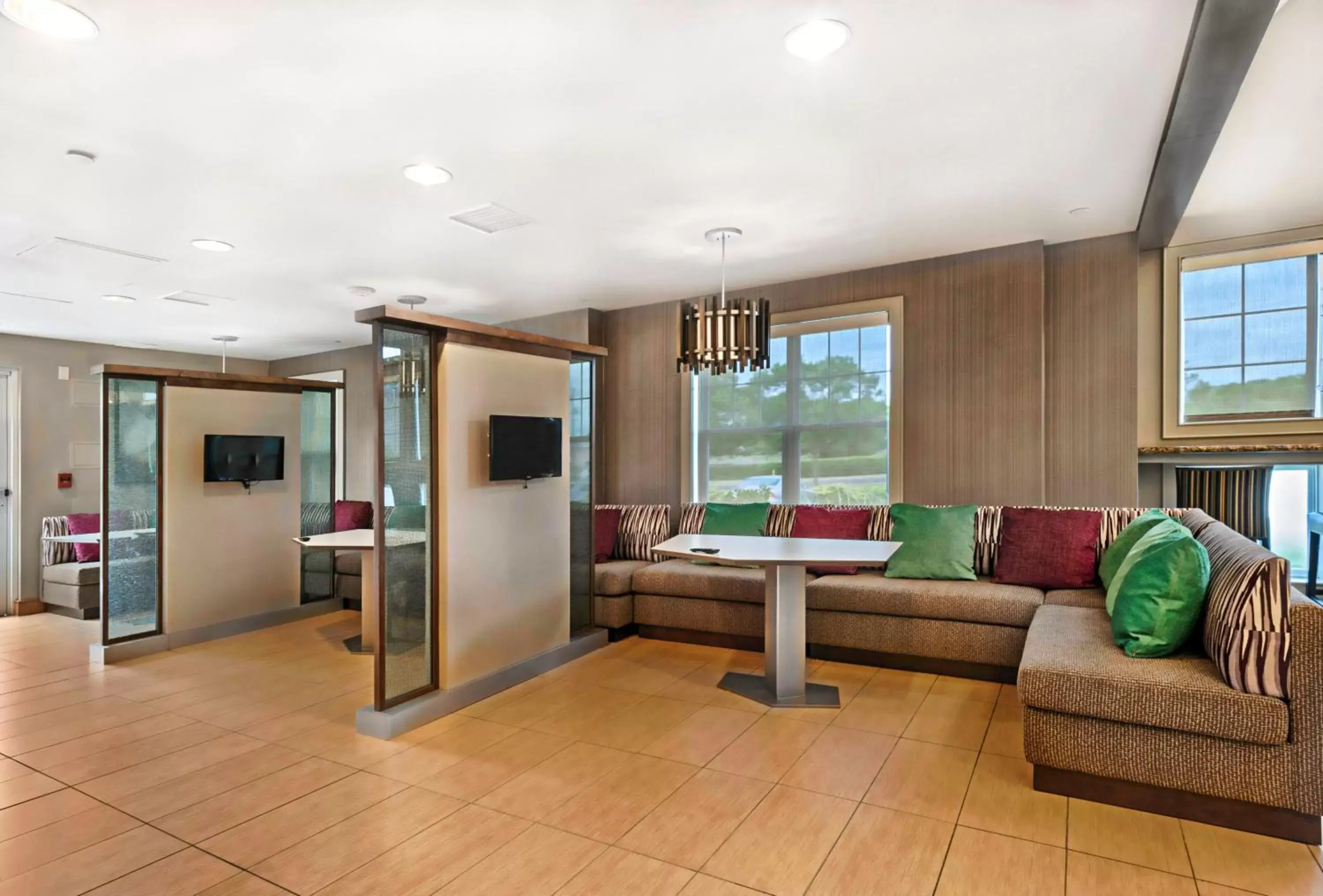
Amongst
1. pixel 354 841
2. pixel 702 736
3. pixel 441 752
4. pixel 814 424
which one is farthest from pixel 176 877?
pixel 814 424

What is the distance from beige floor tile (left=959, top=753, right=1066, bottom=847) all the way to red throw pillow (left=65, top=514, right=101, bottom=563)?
747 cm

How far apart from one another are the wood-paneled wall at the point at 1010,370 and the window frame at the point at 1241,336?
0.84ft

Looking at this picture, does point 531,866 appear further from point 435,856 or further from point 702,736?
point 702,736

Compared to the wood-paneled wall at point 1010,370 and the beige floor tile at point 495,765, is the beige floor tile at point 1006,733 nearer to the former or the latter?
the wood-paneled wall at point 1010,370

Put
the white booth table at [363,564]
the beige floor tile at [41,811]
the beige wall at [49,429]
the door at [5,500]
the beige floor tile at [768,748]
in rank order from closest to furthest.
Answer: the beige floor tile at [41,811]
the beige floor tile at [768,748]
the white booth table at [363,564]
the door at [5,500]
the beige wall at [49,429]

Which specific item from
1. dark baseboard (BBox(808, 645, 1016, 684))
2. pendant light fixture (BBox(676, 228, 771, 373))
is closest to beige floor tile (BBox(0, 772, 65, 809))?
pendant light fixture (BBox(676, 228, 771, 373))

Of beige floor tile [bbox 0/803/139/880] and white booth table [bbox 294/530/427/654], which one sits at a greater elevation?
white booth table [bbox 294/530/427/654]

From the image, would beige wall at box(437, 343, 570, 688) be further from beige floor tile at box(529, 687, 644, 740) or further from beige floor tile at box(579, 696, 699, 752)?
beige floor tile at box(579, 696, 699, 752)

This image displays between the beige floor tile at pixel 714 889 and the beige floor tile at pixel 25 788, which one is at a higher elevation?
the beige floor tile at pixel 714 889

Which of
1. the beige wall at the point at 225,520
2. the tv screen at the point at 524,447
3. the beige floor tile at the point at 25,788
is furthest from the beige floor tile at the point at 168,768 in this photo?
the beige wall at the point at 225,520

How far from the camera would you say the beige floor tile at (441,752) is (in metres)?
2.89

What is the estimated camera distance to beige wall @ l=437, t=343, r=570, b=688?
143 inches

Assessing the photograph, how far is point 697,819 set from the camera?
249 cm

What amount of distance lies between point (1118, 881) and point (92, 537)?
25.0ft
